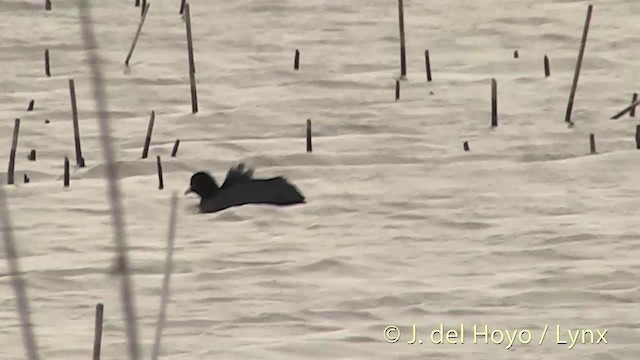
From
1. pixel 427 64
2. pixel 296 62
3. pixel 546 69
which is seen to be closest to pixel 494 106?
pixel 427 64

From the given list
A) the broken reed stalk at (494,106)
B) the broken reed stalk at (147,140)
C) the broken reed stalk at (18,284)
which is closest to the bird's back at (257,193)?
the broken reed stalk at (147,140)

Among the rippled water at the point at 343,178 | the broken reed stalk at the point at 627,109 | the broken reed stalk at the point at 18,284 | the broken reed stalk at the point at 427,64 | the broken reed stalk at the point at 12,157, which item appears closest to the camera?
the broken reed stalk at the point at 18,284

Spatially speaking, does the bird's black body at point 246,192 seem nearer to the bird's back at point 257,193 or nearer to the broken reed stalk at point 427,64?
the bird's back at point 257,193

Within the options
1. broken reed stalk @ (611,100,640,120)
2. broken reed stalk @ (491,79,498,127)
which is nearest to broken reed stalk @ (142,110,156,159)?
broken reed stalk @ (491,79,498,127)

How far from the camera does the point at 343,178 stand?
5.66 m

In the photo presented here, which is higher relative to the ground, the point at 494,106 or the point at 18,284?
the point at 18,284

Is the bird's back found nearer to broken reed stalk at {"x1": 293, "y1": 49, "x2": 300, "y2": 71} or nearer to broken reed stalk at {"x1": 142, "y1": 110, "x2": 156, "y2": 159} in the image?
broken reed stalk at {"x1": 142, "y1": 110, "x2": 156, "y2": 159}

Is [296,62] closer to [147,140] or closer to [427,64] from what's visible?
[427,64]

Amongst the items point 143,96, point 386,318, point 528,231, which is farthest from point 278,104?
point 386,318

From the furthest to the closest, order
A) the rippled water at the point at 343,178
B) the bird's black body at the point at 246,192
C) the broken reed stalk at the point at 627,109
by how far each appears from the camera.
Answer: the broken reed stalk at the point at 627,109 < the bird's black body at the point at 246,192 < the rippled water at the point at 343,178

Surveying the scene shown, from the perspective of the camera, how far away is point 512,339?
3.90 m

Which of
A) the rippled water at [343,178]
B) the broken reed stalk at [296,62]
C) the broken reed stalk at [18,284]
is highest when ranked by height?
the broken reed stalk at [18,284]

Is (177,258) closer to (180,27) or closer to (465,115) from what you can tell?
(465,115)

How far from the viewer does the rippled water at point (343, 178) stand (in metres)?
4.10
